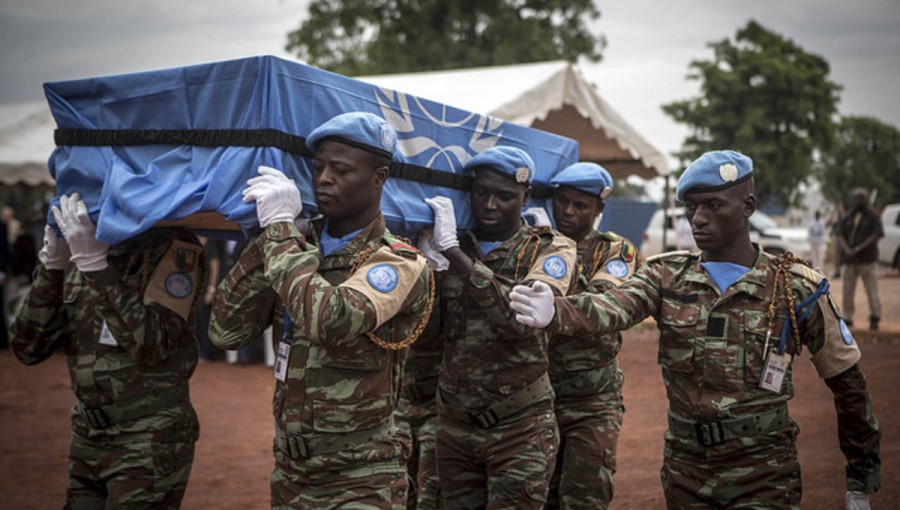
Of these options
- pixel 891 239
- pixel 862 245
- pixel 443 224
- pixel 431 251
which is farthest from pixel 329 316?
pixel 891 239

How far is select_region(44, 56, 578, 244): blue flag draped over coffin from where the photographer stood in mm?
3275

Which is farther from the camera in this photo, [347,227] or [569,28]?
[569,28]

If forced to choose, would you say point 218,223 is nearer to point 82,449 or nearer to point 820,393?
point 82,449

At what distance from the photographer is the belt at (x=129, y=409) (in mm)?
3826

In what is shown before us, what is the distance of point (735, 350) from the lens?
3.42 m

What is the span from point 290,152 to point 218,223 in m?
0.72

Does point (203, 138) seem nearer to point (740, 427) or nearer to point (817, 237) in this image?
point (740, 427)

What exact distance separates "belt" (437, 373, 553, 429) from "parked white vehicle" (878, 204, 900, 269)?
70.7ft

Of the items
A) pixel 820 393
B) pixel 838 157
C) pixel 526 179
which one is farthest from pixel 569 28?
pixel 838 157

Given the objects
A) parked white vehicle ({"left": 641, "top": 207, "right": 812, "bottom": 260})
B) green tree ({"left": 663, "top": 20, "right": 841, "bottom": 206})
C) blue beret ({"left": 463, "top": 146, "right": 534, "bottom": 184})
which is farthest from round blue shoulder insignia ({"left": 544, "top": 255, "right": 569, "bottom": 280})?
green tree ({"left": 663, "top": 20, "right": 841, "bottom": 206})

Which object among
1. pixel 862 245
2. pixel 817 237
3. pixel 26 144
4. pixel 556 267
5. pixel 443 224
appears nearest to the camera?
pixel 443 224

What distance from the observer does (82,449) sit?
3867mm

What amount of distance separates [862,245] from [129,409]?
39.4 feet

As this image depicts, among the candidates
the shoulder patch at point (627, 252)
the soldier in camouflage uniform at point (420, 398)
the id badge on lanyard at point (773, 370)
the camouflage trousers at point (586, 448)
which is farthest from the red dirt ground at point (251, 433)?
the id badge on lanyard at point (773, 370)
